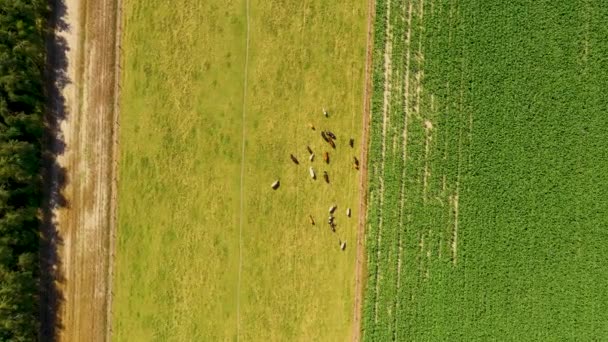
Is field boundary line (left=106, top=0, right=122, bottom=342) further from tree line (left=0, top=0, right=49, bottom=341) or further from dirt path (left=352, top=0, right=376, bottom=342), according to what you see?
dirt path (left=352, top=0, right=376, bottom=342)

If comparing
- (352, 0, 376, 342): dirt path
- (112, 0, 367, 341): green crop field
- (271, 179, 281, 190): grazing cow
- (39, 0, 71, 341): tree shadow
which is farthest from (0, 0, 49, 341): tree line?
(352, 0, 376, 342): dirt path

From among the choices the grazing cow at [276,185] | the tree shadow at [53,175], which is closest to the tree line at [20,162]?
the tree shadow at [53,175]

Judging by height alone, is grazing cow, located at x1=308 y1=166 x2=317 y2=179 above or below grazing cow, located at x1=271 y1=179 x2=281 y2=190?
above

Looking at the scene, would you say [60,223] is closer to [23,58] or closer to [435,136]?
[23,58]

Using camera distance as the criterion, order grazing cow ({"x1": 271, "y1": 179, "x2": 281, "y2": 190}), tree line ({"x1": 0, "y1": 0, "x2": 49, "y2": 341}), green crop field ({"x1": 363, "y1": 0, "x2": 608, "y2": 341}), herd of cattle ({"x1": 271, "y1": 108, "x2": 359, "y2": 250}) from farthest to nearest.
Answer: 1. grazing cow ({"x1": 271, "y1": 179, "x2": 281, "y2": 190})
2. herd of cattle ({"x1": 271, "y1": 108, "x2": 359, "y2": 250})
3. tree line ({"x1": 0, "y1": 0, "x2": 49, "y2": 341})
4. green crop field ({"x1": 363, "y1": 0, "x2": 608, "y2": 341})

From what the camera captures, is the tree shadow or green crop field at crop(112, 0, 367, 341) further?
the tree shadow

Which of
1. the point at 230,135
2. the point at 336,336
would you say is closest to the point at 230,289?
the point at 336,336
